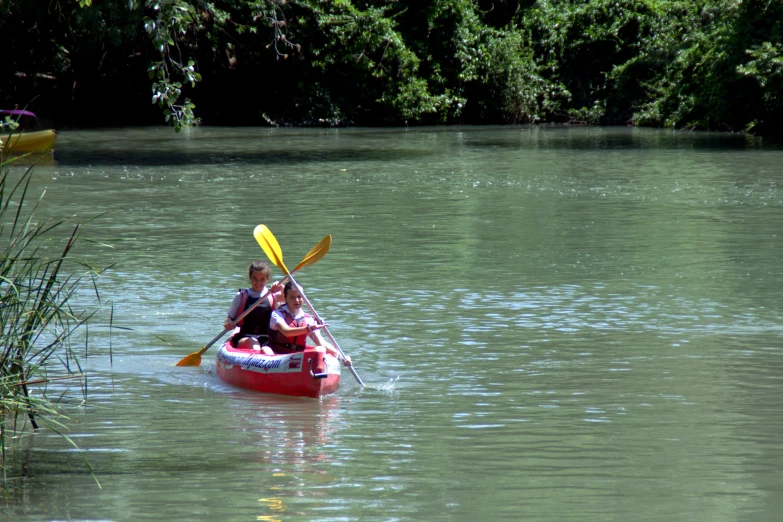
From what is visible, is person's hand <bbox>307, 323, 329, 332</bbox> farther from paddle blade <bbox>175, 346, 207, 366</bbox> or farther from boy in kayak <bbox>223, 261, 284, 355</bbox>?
paddle blade <bbox>175, 346, 207, 366</bbox>

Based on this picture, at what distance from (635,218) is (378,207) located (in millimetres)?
4215

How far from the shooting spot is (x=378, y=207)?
1886 centimetres

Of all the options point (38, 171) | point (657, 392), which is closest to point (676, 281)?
point (657, 392)

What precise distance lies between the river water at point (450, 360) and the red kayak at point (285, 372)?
0.37 ft

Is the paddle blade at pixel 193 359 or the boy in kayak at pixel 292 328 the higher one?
the boy in kayak at pixel 292 328

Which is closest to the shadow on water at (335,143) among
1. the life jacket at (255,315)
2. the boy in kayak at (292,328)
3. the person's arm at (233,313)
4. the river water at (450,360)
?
the river water at (450,360)

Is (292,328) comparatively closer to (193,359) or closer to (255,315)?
(255,315)

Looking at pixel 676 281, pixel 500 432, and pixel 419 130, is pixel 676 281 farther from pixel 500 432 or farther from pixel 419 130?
pixel 419 130

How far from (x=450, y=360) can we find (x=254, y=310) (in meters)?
1.68

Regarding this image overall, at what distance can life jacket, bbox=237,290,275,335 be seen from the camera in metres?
9.42

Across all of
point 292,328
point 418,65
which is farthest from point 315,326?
point 418,65

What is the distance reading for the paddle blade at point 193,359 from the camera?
9227 millimetres

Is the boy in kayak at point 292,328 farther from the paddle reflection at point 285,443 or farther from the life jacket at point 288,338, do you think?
the paddle reflection at point 285,443

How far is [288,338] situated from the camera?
9.04m
